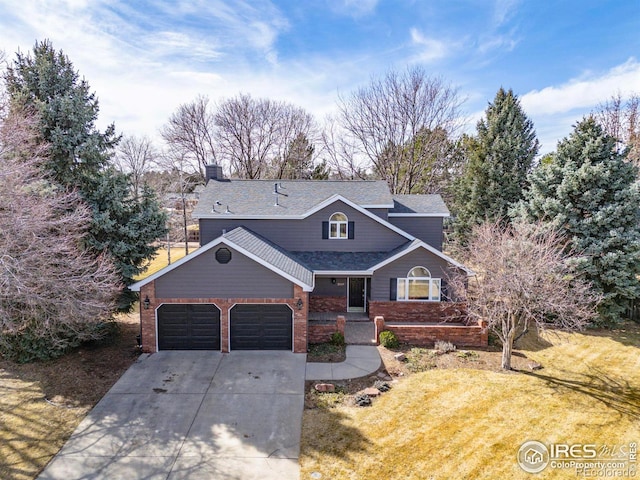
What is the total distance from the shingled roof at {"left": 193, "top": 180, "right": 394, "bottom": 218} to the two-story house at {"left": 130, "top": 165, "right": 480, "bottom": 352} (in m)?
0.06

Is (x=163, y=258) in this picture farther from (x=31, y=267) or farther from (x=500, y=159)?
(x=500, y=159)

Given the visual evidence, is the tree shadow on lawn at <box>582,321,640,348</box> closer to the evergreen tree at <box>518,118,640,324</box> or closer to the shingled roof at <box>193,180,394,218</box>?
the evergreen tree at <box>518,118,640,324</box>

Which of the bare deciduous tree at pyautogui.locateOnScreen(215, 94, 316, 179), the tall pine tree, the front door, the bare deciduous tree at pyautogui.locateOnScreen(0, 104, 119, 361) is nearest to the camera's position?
the bare deciduous tree at pyautogui.locateOnScreen(0, 104, 119, 361)

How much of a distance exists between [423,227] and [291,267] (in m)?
9.42

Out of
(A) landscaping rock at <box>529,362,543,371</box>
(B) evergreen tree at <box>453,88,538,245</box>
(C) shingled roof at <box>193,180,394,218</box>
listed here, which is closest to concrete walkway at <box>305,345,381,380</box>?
(A) landscaping rock at <box>529,362,543,371</box>

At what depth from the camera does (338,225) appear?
19625 millimetres

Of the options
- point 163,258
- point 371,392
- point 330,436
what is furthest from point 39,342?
point 163,258

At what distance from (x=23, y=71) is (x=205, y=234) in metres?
9.93

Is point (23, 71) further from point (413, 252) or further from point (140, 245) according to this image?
point (413, 252)

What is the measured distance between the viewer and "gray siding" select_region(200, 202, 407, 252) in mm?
19453

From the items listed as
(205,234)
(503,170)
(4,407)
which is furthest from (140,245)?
(503,170)

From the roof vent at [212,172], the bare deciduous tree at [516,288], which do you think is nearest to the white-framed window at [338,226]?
the bare deciduous tree at [516,288]

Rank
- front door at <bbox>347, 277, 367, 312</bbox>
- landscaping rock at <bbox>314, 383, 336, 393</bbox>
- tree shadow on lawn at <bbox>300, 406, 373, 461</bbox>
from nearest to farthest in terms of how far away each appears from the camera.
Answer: tree shadow on lawn at <bbox>300, 406, 373, 461</bbox>, landscaping rock at <bbox>314, 383, 336, 393</bbox>, front door at <bbox>347, 277, 367, 312</bbox>

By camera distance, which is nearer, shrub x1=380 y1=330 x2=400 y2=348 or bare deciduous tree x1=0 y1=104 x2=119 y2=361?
bare deciduous tree x1=0 y1=104 x2=119 y2=361
